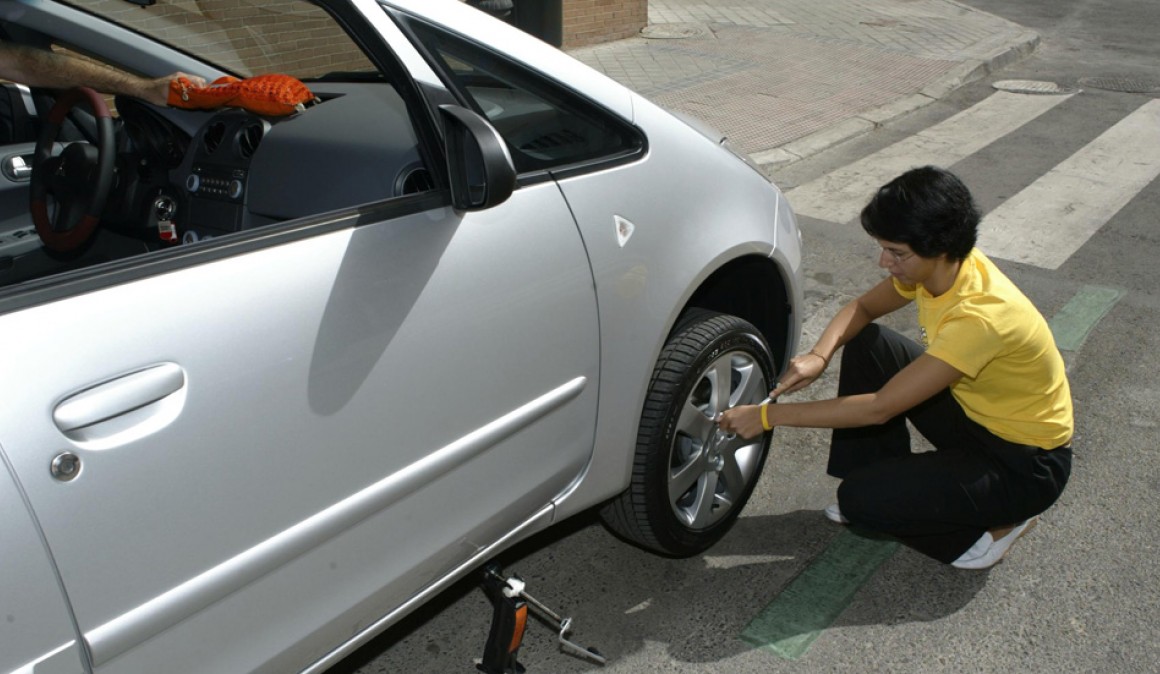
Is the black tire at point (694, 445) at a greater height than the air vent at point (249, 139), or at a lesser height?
lesser

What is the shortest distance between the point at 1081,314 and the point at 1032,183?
85.4 inches

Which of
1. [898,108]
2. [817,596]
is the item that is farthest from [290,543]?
[898,108]

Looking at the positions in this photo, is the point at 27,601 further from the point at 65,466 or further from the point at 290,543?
the point at 290,543

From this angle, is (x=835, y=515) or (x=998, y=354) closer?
(x=998, y=354)

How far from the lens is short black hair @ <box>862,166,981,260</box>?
2629 millimetres

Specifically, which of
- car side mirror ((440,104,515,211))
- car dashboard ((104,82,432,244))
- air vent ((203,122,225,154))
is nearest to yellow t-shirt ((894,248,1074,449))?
car side mirror ((440,104,515,211))

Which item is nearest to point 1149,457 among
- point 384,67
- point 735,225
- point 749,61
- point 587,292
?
point 735,225

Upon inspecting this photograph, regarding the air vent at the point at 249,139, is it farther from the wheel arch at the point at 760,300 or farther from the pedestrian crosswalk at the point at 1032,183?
the pedestrian crosswalk at the point at 1032,183

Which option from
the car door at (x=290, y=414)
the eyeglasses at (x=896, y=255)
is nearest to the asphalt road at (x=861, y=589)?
the car door at (x=290, y=414)

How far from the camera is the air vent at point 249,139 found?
2.51m

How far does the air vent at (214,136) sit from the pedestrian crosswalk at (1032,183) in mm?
4062

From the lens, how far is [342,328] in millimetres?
1888

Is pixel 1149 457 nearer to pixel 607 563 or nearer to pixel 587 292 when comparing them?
pixel 607 563

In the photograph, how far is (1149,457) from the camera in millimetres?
3598
